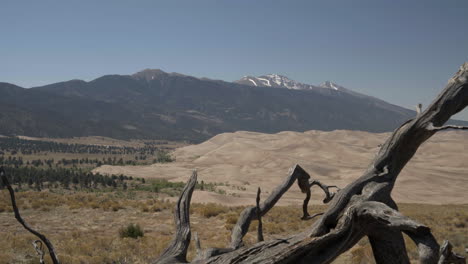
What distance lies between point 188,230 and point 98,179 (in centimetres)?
3526

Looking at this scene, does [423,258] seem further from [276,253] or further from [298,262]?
[276,253]

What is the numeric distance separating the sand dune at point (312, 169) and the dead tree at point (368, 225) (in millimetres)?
21904

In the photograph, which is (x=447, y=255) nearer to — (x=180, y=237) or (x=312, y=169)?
(x=180, y=237)

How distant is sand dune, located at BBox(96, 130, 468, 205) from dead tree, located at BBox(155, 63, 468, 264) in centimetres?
2190

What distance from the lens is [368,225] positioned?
89.5 inches

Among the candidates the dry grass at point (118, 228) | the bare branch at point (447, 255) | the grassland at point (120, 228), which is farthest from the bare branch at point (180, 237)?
the dry grass at point (118, 228)

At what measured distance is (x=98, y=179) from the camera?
34656mm

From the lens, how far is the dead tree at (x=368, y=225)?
2.03 meters

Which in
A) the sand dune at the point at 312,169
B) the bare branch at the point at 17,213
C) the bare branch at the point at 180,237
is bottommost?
the sand dune at the point at 312,169

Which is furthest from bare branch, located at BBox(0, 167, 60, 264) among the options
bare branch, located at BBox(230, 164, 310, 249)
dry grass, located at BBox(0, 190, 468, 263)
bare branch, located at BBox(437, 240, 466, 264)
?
dry grass, located at BBox(0, 190, 468, 263)

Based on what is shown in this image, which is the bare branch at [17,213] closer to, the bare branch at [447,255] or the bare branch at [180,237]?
the bare branch at [180,237]

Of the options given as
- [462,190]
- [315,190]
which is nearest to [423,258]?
[315,190]

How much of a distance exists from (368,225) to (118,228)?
1143 cm

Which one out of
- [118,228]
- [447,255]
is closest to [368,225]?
[447,255]
